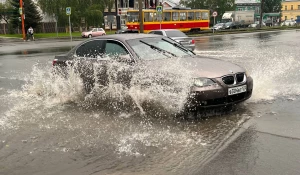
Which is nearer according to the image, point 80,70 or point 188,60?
point 188,60

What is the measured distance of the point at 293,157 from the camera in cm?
408

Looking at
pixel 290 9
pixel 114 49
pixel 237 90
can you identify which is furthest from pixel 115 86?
pixel 290 9

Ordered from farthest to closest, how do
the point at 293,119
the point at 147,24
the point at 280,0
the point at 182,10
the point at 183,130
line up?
the point at 280,0, the point at 182,10, the point at 147,24, the point at 293,119, the point at 183,130

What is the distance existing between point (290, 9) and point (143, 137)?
129m

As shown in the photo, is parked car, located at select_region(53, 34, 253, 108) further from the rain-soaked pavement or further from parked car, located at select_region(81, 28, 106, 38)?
parked car, located at select_region(81, 28, 106, 38)

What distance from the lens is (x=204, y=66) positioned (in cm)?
579

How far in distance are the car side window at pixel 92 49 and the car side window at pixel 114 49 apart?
165 millimetres

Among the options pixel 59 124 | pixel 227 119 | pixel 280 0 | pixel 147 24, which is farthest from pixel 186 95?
pixel 280 0

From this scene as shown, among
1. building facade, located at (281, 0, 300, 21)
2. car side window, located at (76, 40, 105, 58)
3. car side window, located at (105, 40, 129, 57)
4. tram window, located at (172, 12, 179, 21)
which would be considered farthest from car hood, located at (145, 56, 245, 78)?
building facade, located at (281, 0, 300, 21)

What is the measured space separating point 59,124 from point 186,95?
233 cm

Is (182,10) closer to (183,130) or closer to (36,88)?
(36,88)

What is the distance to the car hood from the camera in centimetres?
553

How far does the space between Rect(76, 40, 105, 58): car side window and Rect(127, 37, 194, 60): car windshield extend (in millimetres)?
791

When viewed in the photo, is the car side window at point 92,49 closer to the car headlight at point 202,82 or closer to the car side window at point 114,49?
the car side window at point 114,49
